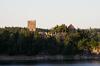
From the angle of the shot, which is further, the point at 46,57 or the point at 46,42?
the point at 46,42

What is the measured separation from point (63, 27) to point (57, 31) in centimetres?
217

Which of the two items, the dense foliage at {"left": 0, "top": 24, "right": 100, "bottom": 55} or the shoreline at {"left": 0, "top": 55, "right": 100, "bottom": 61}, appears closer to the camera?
the shoreline at {"left": 0, "top": 55, "right": 100, "bottom": 61}

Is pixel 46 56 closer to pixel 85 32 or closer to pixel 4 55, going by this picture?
pixel 4 55

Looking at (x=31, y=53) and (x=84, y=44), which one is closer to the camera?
(x=31, y=53)

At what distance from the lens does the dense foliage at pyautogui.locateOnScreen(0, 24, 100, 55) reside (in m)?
119

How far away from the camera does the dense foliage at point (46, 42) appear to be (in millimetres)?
119188

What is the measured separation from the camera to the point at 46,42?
127688 mm

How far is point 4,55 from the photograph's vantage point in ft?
381

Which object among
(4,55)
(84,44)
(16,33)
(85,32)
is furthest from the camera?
(85,32)

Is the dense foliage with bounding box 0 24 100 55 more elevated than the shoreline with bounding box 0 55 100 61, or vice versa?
the dense foliage with bounding box 0 24 100 55

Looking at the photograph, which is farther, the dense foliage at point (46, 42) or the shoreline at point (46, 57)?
the dense foliage at point (46, 42)

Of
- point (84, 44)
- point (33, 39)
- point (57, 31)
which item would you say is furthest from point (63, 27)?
point (33, 39)

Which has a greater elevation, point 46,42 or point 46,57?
point 46,42

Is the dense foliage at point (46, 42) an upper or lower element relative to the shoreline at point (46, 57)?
upper
